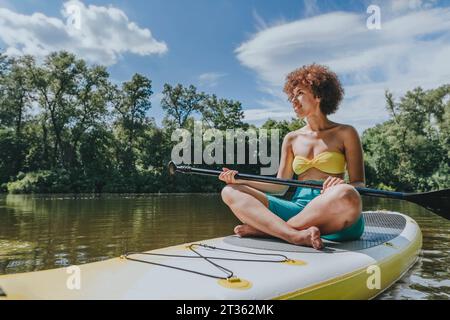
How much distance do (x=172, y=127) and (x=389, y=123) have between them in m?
17.2

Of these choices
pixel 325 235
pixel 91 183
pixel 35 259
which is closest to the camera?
pixel 325 235

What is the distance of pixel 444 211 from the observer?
3.24 metres

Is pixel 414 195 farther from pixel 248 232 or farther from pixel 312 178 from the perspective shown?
pixel 248 232

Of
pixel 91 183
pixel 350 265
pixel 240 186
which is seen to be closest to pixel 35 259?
pixel 240 186

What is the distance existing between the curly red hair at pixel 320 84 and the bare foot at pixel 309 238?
0.98m

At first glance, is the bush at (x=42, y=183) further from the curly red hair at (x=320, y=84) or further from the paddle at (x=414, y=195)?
the curly red hair at (x=320, y=84)

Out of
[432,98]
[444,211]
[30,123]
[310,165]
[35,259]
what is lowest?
[35,259]

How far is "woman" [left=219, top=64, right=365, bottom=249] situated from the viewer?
9.20 ft

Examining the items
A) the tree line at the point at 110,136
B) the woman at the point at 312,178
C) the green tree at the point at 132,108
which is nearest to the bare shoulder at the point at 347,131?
the woman at the point at 312,178

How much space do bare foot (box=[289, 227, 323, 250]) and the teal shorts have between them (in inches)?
9.7

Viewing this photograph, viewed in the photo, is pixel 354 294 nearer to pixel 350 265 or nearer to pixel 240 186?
pixel 350 265

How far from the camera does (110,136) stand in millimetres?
30797

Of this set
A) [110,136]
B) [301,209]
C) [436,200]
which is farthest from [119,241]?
[110,136]
